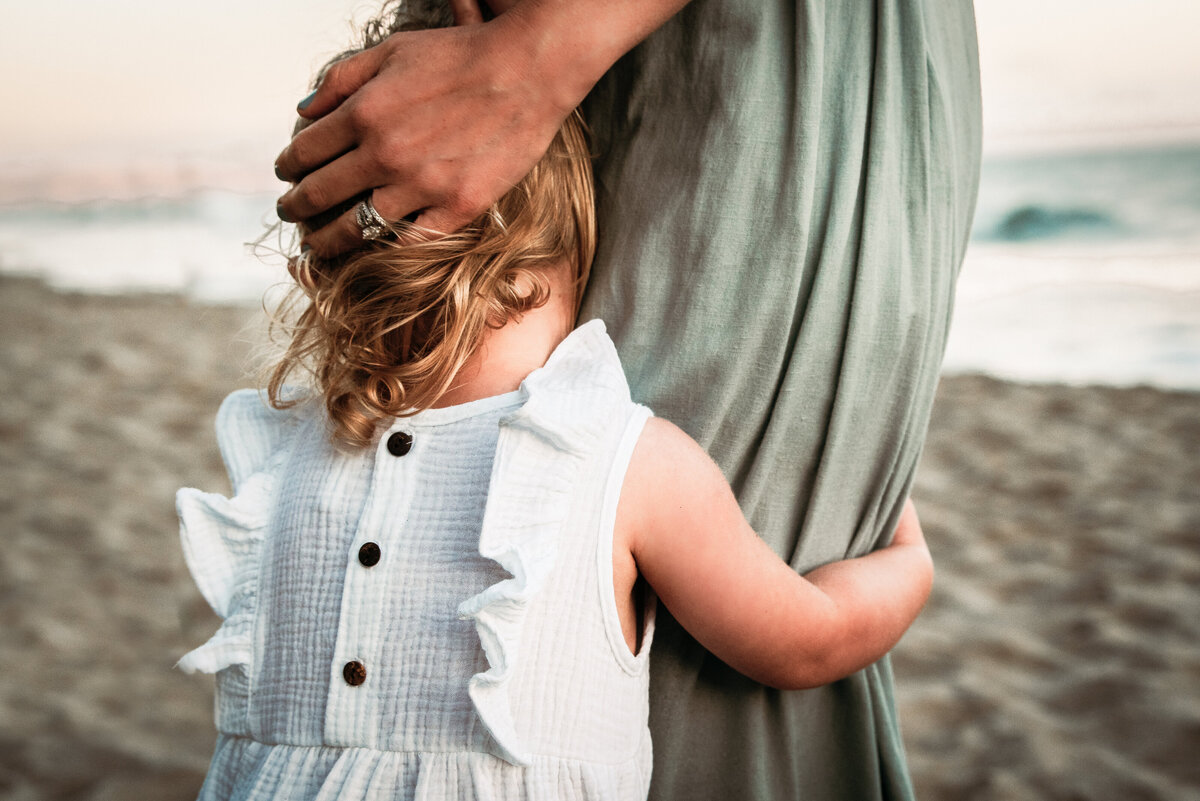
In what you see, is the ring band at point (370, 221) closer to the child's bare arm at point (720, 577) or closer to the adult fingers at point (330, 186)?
the adult fingers at point (330, 186)

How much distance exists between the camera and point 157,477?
158 inches

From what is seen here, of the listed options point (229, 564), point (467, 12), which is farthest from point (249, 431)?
point (467, 12)

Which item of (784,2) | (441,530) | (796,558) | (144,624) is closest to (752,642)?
(796,558)

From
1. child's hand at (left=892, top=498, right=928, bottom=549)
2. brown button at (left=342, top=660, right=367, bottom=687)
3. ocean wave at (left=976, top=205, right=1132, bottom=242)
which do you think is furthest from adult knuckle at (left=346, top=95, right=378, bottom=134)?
ocean wave at (left=976, top=205, right=1132, bottom=242)

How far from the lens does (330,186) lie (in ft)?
2.99

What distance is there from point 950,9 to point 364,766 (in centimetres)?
101

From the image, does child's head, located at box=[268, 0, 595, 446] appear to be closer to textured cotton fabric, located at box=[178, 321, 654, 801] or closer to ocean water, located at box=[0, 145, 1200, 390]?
textured cotton fabric, located at box=[178, 321, 654, 801]

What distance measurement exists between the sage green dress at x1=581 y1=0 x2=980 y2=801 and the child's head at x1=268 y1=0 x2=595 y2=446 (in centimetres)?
7

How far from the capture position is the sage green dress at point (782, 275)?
0.96 metres

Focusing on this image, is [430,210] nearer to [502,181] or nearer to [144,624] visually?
[502,181]

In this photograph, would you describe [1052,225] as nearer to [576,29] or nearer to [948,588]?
[948,588]

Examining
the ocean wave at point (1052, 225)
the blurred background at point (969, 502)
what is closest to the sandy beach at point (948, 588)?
the blurred background at point (969, 502)

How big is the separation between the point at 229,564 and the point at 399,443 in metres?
0.25

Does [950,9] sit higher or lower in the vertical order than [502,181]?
higher
